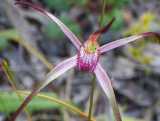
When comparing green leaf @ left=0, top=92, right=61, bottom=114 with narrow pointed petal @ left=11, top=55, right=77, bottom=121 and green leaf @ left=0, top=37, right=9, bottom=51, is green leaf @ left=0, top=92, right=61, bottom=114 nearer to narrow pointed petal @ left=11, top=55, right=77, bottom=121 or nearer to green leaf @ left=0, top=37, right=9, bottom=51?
green leaf @ left=0, top=37, right=9, bottom=51

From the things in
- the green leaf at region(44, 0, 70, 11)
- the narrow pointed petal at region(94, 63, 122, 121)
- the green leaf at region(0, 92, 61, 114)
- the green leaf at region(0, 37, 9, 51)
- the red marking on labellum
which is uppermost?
the green leaf at region(44, 0, 70, 11)

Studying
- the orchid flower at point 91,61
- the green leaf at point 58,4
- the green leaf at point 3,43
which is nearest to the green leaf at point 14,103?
the green leaf at point 3,43

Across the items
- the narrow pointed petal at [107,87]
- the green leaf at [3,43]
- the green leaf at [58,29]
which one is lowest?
the narrow pointed petal at [107,87]

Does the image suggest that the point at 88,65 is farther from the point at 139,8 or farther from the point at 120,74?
the point at 139,8

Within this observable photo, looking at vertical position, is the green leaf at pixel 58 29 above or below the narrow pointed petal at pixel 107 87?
above

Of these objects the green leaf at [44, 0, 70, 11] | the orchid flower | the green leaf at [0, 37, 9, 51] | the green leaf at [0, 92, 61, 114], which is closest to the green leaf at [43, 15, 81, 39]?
the green leaf at [44, 0, 70, 11]

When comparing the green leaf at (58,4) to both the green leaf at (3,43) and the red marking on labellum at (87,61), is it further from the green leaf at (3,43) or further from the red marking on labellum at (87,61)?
the red marking on labellum at (87,61)

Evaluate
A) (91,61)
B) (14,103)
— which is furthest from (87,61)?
(14,103)

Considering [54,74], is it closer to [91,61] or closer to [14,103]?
[91,61]

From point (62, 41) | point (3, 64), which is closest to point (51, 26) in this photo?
point (62, 41)
